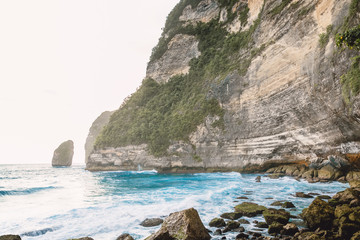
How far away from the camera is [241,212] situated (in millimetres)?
8461

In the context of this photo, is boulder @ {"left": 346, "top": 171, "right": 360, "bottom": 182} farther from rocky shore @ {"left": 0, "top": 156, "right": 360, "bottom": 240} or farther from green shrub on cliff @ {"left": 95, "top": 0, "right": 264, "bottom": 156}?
green shrub on cliff @ {"left": 95, "top": 0, "right": 264, "bottom": 156}

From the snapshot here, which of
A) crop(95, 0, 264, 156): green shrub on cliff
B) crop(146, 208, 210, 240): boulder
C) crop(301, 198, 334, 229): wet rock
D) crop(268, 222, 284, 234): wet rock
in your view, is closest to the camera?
crop(146, 208, 210, 240): boulder

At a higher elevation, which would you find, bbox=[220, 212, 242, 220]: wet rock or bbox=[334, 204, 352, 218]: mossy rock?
bbox=[334, 204, 352, 218]: mossy rock

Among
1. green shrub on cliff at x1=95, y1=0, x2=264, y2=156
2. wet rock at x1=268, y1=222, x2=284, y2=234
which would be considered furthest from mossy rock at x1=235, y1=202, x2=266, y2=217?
green shrub on cliff at x1=95, y1=0, x2=264, y2=156

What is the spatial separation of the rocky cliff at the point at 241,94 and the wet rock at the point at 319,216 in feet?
32.4

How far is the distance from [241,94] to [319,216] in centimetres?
2213

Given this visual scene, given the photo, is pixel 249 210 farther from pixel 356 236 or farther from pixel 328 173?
pixel 328 173

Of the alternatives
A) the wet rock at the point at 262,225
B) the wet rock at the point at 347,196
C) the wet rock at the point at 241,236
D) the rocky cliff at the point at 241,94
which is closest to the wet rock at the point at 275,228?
the wet rock at the point at 262,225

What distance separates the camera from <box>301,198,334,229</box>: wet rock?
6078 millimetres

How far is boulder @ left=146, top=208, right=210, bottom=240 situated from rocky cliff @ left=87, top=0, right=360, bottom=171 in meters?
13.4

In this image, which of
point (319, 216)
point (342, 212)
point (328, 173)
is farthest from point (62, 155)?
point (342, 212)

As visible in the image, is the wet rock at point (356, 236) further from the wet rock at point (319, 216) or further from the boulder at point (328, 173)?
the boulder at point (328, 173)

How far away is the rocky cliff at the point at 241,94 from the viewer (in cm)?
1636

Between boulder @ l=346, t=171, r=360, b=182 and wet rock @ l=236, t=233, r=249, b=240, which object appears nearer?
wet rock @ l=236, t=233, r=249, b=240
